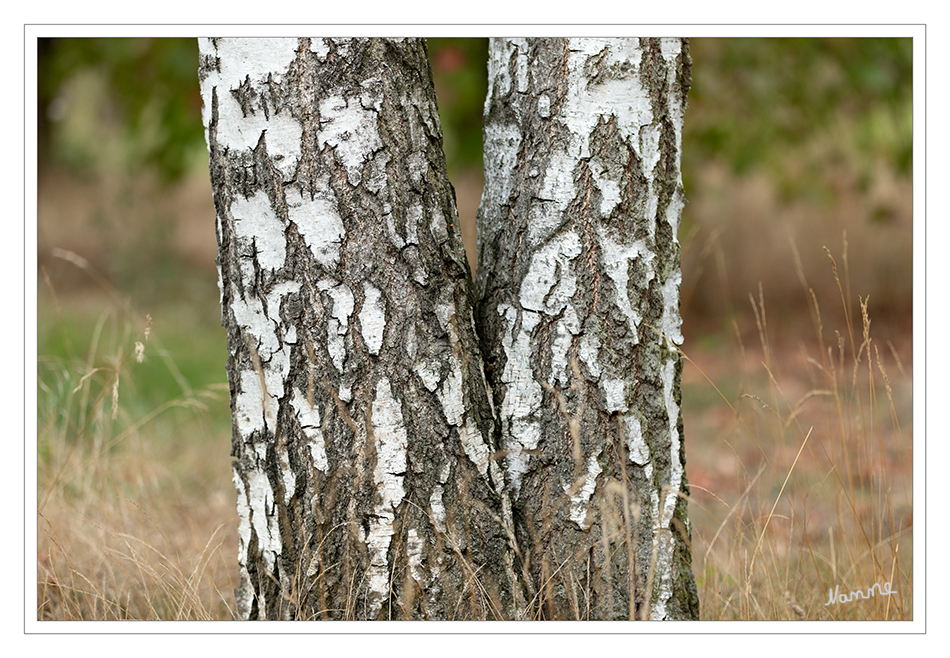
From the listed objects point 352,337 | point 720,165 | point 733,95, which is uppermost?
point 733,95

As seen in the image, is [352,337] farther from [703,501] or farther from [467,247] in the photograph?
[703,501]

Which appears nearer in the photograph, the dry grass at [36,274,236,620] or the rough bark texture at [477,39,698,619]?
the rough bark texture at [477,39,698,619]

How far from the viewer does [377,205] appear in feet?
3.94

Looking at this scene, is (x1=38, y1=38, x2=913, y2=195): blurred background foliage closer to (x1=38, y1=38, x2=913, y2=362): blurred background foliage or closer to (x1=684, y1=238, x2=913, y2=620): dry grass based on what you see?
(x1=38, y1=38, x2=913, y2=362): blurred background foliage

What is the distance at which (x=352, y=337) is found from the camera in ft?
3.97

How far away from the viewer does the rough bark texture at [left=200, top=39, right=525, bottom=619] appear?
1189 mm

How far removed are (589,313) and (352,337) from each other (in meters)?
0.44

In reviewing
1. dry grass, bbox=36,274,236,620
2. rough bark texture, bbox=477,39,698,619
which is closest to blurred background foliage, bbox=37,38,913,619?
dry grass, bbox=36,274,236,620

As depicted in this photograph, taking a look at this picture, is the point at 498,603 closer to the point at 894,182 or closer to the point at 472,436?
the point at 472,436
